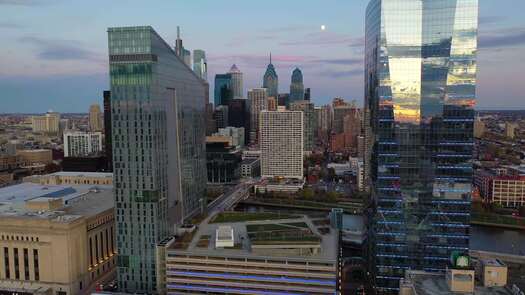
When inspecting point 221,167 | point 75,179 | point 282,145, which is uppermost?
point 282,145

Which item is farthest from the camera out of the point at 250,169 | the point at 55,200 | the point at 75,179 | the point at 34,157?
the point at 34,157

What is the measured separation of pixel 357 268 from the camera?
Answer: 67.9m

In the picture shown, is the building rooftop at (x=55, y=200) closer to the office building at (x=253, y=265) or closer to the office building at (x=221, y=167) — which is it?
the office building at (x=253, y=265)

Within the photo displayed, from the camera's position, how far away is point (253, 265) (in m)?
52.0

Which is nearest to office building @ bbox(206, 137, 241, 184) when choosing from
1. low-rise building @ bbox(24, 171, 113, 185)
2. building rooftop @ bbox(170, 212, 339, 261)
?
low-rise building @ bbox(24, 171, 113, 185)

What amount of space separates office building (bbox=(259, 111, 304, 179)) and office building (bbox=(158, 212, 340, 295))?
8990cm

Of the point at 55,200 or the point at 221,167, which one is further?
the point at 221,167

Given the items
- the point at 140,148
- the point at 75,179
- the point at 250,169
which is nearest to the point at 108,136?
the point at 75,179

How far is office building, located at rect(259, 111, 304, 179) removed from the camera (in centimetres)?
14625

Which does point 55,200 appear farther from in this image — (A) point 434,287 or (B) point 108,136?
(B) point 108,136

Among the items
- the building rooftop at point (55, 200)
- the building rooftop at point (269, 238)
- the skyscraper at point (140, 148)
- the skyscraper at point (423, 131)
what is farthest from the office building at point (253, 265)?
the building rooftop at point (55, 200)

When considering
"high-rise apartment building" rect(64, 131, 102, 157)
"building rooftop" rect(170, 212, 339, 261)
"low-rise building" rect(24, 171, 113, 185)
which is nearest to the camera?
"building rooftop" rect(170, 212, 339, 261)

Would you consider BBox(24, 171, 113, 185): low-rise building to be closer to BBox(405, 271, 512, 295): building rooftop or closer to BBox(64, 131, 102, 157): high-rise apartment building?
BBox(405, 271, 512, 295): building rooftop

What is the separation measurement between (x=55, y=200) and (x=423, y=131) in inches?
2032
